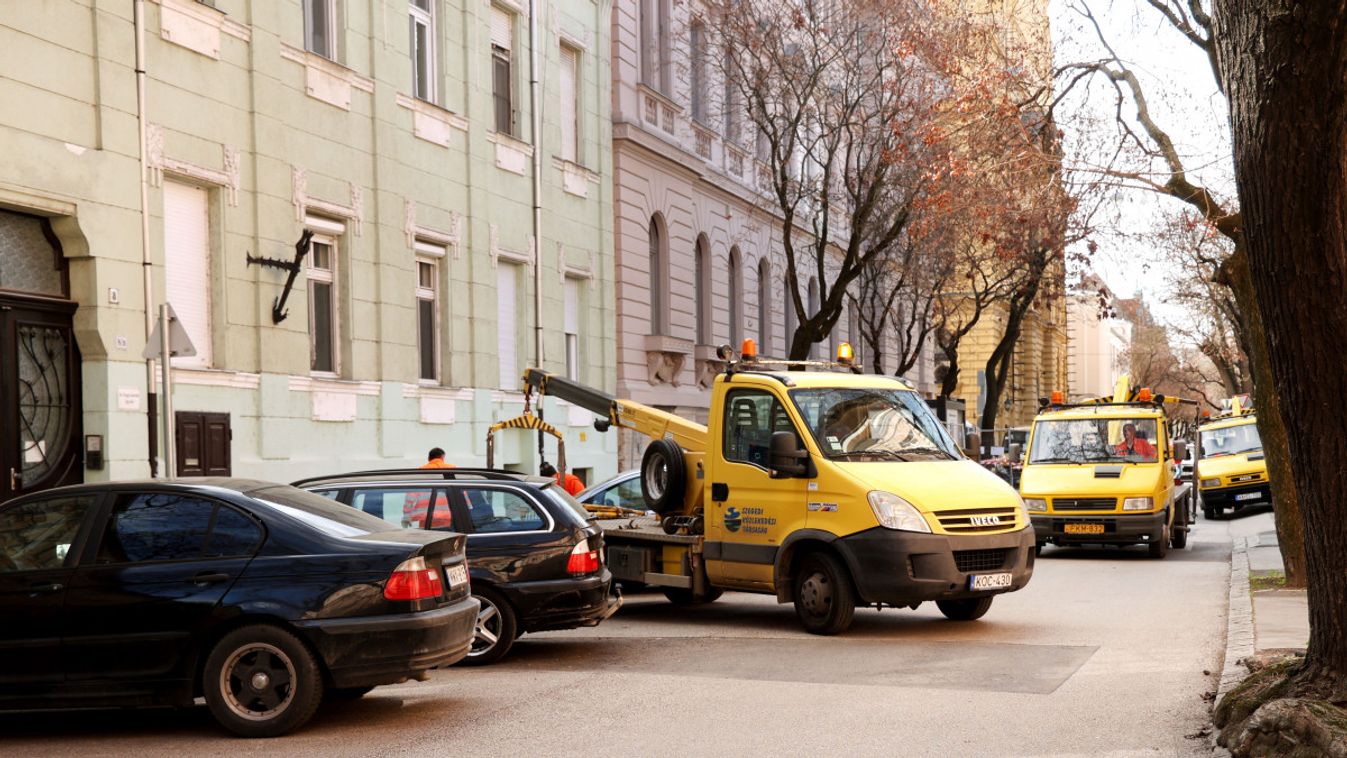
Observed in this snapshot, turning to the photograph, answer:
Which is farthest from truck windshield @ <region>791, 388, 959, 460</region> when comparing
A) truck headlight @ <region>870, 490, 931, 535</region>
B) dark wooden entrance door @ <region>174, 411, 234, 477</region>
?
dark wooden entrance door @ <region>174, 411, 234, 477</region>

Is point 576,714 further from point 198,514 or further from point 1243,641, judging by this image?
point 1243,641

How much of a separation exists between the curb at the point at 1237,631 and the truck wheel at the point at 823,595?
9.91 feet

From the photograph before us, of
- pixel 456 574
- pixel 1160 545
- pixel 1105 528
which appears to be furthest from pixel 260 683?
pixel 1160 545

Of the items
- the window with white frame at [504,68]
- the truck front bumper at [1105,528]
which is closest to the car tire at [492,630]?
the truck front bumper at [1105,528]

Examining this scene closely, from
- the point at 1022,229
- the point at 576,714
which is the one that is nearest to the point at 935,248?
the point at 1022,229

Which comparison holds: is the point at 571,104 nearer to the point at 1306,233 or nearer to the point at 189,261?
the point at 189,261

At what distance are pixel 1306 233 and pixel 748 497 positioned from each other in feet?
22.5

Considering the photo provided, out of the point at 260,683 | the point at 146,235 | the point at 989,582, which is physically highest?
the point at 146,235

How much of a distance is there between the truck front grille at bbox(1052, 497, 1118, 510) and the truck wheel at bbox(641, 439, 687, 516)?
8.81m

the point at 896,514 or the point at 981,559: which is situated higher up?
the point at 896,514

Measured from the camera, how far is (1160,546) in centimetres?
2161

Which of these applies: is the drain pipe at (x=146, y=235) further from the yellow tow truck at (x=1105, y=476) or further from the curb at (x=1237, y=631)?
the yellow tow truck at (x=1105, y=476)

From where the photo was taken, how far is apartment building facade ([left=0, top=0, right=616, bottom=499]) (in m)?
14.8

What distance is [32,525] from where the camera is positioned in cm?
881
